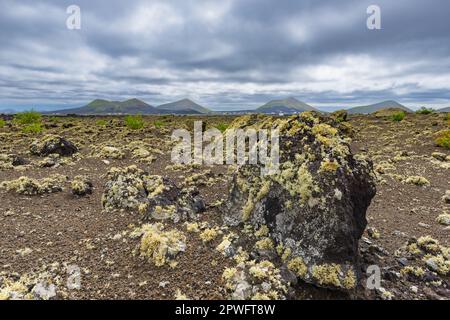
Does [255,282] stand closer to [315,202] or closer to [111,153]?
[315,202]

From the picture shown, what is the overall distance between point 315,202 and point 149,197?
566 centimetres

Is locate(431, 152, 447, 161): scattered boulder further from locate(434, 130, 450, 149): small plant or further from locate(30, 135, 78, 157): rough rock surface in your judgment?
locate(30, 135, 78, 157): rough rock surface

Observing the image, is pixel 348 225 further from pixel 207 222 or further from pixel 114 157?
pixel 114 157

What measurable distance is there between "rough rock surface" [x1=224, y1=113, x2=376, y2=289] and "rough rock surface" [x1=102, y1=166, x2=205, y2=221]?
1928 millimetres

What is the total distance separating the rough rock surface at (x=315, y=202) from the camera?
6.61 meters

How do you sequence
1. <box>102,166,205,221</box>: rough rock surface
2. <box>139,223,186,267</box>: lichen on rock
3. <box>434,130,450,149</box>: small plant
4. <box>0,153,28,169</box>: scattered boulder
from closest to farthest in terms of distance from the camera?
<box>139,223,186,267</box>: lichen on rock, <box>102,166,205,221</box>: rough rock surface, <box>0,153,28,169</box>: scattered boulder, <box>434,130,450,149</box>: small plant

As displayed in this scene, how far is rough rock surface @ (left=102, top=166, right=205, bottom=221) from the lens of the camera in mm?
9656

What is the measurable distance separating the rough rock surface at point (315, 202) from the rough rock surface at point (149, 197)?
1.93m

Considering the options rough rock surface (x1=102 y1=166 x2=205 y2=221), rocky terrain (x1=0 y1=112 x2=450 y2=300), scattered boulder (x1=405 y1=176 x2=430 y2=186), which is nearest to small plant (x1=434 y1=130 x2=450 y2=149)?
scattered boulder (x1=405 y1=176 x2=430 y2=186)

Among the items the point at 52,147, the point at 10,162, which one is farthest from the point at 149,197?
the point at 52,147

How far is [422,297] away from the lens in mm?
6715

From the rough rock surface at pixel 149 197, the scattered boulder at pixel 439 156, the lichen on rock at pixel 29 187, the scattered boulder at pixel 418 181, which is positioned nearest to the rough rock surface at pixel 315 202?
the rough rock surface at pixel 149 197
